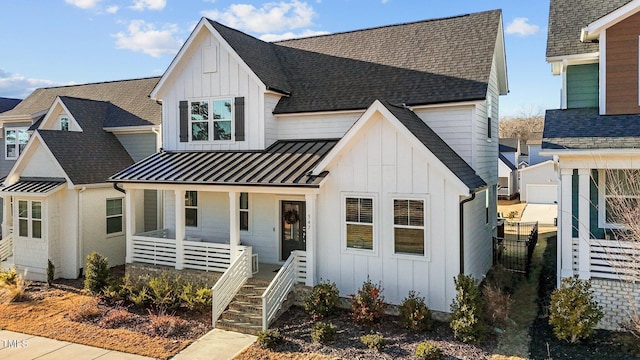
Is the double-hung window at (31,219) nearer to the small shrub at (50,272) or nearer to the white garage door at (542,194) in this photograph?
the small shrub at (50,272)

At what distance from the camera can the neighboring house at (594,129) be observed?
1050cm

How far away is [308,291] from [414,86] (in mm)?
7686

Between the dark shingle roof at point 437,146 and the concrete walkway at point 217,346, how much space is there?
6774 millimetres

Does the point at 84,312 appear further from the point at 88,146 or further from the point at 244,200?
the point at 88,146

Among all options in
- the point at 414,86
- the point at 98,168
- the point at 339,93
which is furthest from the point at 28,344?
the point at 414,86

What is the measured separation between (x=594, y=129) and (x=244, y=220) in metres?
11.2

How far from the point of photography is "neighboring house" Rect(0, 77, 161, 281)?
54.4 ft

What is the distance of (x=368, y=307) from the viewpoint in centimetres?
1102

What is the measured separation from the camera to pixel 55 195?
1664 cm

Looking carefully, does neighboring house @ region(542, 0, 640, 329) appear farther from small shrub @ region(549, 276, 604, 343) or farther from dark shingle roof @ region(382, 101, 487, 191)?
dark shingle roof @ region(382, 101, 487, 191)

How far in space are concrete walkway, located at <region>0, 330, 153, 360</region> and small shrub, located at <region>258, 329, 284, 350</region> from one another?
2576 mm

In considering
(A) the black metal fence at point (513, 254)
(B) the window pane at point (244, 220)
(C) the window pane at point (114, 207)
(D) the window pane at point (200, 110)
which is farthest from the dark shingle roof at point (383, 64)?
(C) the window pane at point (114, 207)

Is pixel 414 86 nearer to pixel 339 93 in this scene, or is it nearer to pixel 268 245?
pixel 339 93

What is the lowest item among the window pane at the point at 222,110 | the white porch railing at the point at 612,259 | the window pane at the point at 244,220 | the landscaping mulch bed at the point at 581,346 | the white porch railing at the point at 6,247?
the landscaping mulch bed at the point at 581,346
